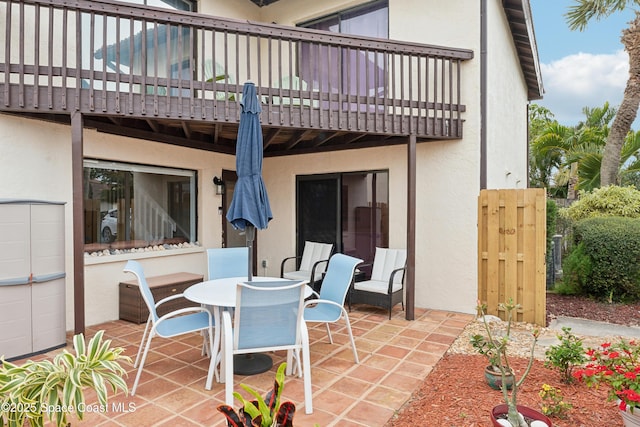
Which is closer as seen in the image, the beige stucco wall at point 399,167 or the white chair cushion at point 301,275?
the beige stucco wall at point 399,167

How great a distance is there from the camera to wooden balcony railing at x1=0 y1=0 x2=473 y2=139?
3.78m

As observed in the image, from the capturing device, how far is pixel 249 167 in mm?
3623

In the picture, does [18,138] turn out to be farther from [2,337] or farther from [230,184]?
[230,184]

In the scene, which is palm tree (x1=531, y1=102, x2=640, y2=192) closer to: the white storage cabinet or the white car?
the white car

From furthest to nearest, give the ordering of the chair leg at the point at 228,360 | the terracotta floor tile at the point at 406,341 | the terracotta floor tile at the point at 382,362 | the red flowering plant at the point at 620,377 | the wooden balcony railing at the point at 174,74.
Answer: the terracotta floor tile at the point at 406,341, the wooden balcony railing at the point at 174,74, the terracotta floor tile at the point at 382,362, the chair leg at the point at 228,360, the red flowering plant at the point at 620,377

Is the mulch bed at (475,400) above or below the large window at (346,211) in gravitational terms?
below

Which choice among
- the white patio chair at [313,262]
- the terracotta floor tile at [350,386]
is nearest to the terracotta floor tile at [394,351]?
the terracotta floor tile at [350,386]

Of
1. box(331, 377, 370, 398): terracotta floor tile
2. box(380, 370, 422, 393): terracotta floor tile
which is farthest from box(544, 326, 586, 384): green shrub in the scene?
box(331, 377, 370, 398): terracotta floor tile

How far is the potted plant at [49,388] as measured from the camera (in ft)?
6.29

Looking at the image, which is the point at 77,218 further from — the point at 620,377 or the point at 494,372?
the point at 620,377

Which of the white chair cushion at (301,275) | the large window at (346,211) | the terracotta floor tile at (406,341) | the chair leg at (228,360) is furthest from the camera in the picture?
the large window at (346,211)

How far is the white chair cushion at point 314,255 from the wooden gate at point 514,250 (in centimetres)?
242

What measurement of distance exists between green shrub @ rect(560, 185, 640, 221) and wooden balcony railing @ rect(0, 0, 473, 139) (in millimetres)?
3784

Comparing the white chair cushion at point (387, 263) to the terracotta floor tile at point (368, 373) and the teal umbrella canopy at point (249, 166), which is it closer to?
the terracotta floor tile at point (368, 373)
